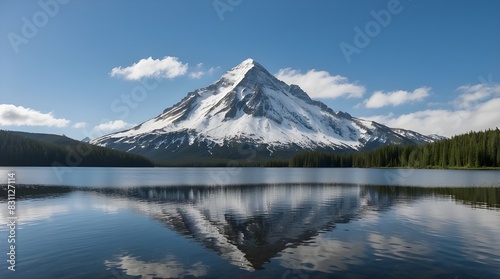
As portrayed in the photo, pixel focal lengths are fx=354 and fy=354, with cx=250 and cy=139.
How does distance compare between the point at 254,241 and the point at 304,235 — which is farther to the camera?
the point at 304,235

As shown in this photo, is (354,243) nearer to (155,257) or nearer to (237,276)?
(237,276)

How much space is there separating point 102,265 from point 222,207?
112 ft

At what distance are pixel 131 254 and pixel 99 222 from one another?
18.5m

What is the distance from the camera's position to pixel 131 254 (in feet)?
100

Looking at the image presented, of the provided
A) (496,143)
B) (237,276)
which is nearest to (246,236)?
(237,276)

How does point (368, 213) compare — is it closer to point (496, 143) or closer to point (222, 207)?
point (222, 207)

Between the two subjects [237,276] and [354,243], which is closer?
[237,276]

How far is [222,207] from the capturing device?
60562 millimetres

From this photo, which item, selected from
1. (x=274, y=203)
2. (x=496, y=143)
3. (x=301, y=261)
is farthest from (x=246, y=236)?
(x=496, y=143)

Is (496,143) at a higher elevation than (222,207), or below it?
higher

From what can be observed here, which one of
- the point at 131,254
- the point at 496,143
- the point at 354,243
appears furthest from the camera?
the point at 496,143

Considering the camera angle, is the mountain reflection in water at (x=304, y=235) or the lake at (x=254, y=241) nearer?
the lake at (x=254, y=241)

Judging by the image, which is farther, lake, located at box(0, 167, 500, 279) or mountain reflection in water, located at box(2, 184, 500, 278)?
mountain reflection in water, located at box(2, 184, 500, 278)

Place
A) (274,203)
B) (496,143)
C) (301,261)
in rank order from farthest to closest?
(496,143) < (274,203) < (301,261)
